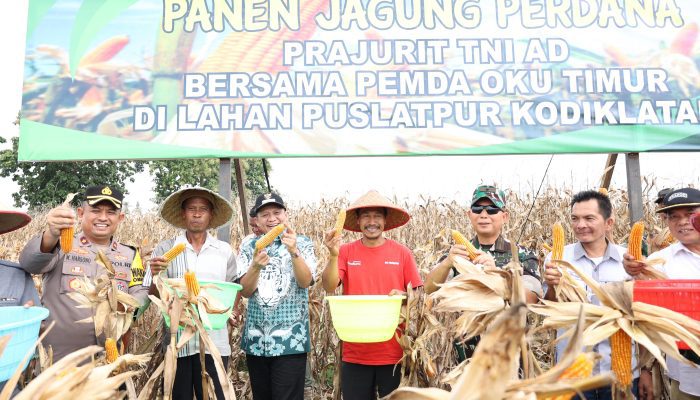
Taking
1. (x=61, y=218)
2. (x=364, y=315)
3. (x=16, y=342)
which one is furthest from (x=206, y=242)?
(x=16, y=342)

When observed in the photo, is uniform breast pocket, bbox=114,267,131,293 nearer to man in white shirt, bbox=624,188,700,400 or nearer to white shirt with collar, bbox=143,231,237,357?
white shirt with collar, bbox=143,231,237,357

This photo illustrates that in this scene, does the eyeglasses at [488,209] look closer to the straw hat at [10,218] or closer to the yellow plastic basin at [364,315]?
the yellow plastic basin at [364,315]

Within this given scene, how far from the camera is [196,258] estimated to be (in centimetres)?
321

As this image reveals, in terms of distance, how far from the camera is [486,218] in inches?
120

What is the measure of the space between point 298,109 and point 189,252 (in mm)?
1690

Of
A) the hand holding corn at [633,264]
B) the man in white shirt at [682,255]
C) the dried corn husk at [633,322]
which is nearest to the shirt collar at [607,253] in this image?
the man in white shirt at [682,255]

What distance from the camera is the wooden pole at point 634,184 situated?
4.29 m

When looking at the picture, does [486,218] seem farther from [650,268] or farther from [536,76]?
[536,76]

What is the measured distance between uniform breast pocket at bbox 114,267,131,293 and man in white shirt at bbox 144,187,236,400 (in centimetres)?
12

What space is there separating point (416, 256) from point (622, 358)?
412cm

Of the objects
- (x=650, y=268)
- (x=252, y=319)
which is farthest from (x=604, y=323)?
(x=252, y=319)

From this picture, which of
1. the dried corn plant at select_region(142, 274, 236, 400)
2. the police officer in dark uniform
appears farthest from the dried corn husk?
the police officer in dark uniform

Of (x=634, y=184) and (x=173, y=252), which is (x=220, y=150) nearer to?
(x=173, y=252)

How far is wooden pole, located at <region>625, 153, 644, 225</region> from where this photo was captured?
4.29 metres
